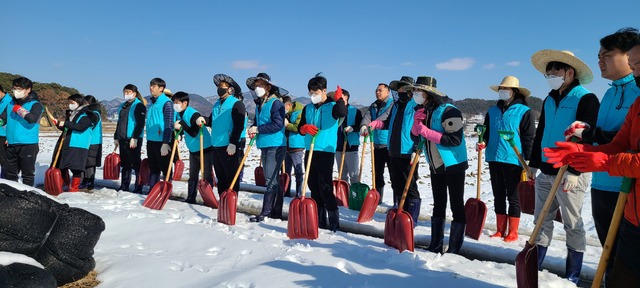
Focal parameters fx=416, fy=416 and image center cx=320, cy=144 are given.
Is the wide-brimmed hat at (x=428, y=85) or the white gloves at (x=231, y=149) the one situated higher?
the wide-brimmed hat at (x=428, y=85)

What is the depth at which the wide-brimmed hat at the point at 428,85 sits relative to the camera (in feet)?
13.6

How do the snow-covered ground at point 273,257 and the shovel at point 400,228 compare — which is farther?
the shovel at point 400,228

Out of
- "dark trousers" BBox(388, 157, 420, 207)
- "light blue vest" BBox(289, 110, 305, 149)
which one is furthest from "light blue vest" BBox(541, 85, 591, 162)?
"light blue vest" BBox(289, 110, 305, 149)

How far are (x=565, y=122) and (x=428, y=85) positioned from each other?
4.20 ft

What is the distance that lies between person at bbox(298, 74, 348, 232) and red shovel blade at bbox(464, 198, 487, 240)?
1.57 m

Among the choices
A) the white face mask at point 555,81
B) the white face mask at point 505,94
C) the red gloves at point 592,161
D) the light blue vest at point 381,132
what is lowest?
the red gloves at point 592,161

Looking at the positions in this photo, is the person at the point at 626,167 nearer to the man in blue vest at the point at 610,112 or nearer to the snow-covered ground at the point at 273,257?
the man in blue vest at the point at 610,112

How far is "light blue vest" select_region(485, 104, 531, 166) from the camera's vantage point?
4.80 m

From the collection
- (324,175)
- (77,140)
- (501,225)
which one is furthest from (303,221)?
(77,140)

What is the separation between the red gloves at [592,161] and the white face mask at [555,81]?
68.1 inches

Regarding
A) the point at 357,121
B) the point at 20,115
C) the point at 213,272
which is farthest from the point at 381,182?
the point at 20,115

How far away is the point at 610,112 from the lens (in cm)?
272

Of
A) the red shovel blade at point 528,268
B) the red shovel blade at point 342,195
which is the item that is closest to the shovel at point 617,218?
the red shovel blade at point 528,268

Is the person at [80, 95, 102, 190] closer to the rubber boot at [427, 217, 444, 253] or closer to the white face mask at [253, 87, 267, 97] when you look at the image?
the white face mask at [253, 87, 267, 97]
